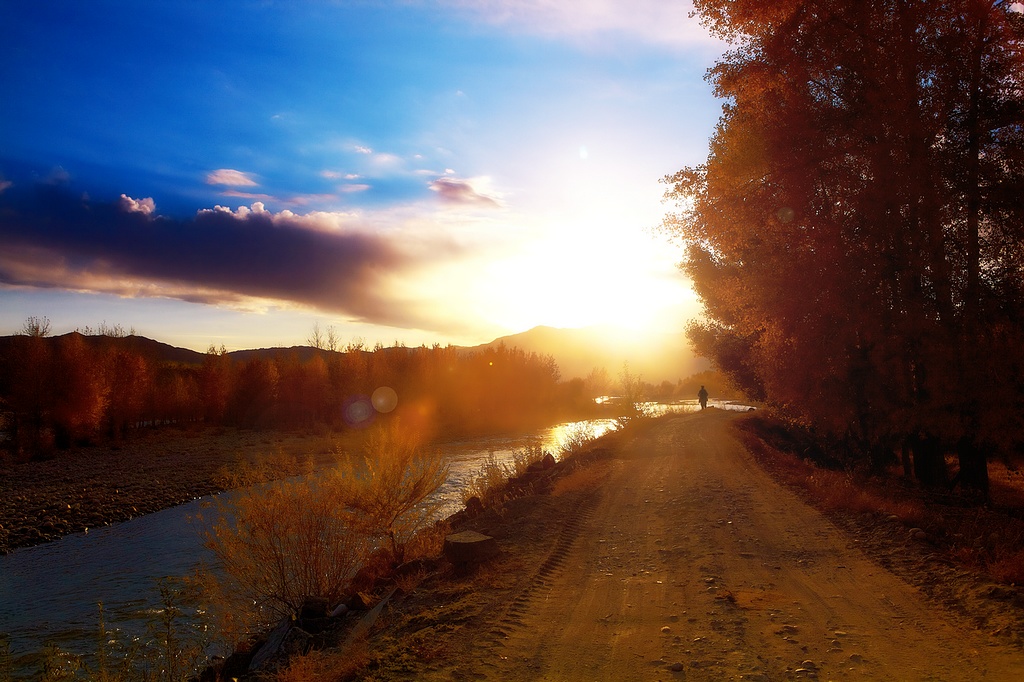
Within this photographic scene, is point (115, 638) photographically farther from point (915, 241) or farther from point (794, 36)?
point (794, 36)

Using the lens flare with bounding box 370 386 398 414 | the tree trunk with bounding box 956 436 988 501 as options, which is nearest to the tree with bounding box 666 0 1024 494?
the tree trunk with bounding box 956 436 988 501

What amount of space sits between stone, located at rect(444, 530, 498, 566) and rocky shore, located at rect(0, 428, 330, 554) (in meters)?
4.27

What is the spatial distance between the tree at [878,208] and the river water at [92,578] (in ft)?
39.0

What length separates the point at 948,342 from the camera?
12.0 meters

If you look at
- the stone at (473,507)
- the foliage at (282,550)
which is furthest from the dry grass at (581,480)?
the foliage at (282,550)

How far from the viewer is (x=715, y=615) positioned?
6758 mm

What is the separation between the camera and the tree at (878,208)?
12.2m

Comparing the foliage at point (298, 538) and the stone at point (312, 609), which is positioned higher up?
the foliage at point (298, 538)

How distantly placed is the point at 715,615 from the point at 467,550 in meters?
4.11

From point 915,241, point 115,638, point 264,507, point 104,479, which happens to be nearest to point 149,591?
point 115,638

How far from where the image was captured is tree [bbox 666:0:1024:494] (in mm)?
12156

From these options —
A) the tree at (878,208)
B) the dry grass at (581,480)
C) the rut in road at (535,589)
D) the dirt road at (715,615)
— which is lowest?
the dry grass at (581,480)

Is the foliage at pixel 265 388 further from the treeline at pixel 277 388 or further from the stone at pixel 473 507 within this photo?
the stone at pixel 473 507

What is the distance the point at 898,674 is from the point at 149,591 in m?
14.6
